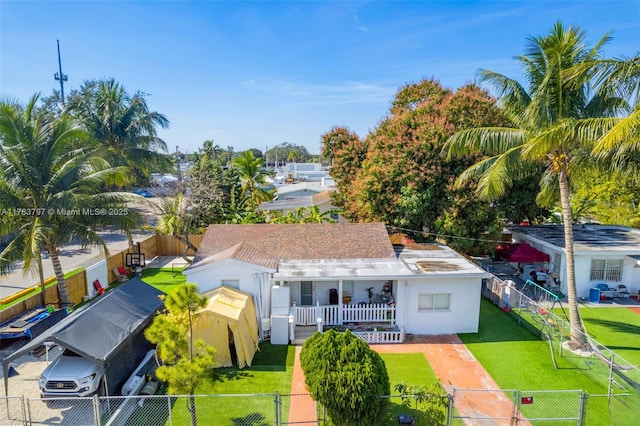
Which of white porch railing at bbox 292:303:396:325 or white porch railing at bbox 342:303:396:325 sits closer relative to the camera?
white porch railing at bbox 292:303:396:325

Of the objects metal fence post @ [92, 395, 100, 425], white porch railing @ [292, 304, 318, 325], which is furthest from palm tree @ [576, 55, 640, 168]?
metal fence post @ [92, 395, 100, 425]

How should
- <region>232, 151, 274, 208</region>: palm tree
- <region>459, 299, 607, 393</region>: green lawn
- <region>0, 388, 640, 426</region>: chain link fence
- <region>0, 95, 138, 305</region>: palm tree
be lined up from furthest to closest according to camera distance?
<region>232, 151, 274, 208</region>: palm tree
<region>0, 95, 138, 305</region>: palm tree
<region>459, 299, 607, 393</region>: green lawn
<region>0, 388, 640, 426</region>: chain link fence

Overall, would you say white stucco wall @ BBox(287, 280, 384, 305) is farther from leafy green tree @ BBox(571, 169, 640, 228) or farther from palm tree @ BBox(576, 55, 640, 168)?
leafy green tree @ BBox(571, 169, 640, 228)

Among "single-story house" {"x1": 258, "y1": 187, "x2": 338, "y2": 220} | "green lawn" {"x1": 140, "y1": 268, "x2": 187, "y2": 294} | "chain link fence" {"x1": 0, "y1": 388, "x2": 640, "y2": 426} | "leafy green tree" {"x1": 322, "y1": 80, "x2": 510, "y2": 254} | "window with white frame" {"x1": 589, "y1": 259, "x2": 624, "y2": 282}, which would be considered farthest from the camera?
"single-story house" {"x1": 258, "y1": 187, "x2": 338, "y2": 220}

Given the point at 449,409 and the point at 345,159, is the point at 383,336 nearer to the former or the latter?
the point at 449,409

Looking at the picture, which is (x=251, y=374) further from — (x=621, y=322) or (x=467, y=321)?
(x=621, y=322)

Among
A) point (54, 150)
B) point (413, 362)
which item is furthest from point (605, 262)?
point (54, 150)
